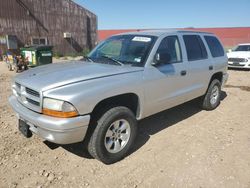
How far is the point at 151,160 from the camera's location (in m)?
3.64

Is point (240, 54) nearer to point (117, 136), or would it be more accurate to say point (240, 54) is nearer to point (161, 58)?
point (161, 58)

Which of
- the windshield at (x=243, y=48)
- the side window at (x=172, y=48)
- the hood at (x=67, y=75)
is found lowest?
the hood at (x=67, y=75)

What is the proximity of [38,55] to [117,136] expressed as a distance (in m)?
10.7

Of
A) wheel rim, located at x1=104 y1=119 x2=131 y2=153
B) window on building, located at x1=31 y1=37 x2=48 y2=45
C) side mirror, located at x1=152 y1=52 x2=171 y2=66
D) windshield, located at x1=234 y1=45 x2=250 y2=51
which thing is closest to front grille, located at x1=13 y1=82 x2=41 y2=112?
wheel rim, located at x1=104 y1=119 x2=131 y2=153

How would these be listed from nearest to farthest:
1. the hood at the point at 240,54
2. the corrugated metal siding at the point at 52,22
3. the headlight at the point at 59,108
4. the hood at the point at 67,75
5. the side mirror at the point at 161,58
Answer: the headlight at the point at 59,108, the hood at the point at 67,75, the side mirror at the point at 161,58, the hood at the point at 240,54, the corrugated metal siding at the point at 52,22

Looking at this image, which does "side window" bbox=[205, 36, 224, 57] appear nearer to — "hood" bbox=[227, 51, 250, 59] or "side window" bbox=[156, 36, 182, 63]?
"side window" bbox=[156, 36, 182, 63]

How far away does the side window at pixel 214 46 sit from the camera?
5.53 m

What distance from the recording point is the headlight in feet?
9.37

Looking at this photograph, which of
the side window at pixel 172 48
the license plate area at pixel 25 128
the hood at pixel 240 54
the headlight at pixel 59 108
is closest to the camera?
the headlight at pixel 59 108

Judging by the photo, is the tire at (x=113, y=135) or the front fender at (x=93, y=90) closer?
the front fender at (x=93, y=90)

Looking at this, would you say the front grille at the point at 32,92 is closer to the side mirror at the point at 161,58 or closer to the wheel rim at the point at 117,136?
the wheel rim at the point at 117,136

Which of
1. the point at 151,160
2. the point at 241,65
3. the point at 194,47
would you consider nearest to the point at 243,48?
the point at 241,65

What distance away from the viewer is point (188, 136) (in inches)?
175

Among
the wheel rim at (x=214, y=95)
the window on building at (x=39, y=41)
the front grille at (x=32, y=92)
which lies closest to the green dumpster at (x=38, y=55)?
the window on building at (x=39, y=41)
